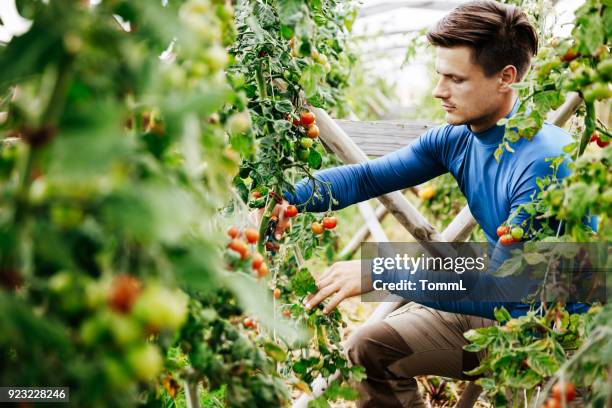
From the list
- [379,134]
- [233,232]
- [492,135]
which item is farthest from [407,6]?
[233,232]

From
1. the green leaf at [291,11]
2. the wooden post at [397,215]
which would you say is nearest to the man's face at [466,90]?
the wooden post at [397,215]

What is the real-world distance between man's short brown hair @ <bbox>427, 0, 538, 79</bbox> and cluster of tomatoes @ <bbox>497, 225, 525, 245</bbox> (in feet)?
1.67

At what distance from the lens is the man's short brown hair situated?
5.29 feet

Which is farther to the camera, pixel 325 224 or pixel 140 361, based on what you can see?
pixel 325 224

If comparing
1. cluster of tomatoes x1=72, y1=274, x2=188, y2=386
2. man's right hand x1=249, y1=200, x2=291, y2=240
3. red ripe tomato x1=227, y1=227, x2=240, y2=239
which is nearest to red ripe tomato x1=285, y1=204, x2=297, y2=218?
man's right hand x1=249, y1=200, x2=291, y2=240

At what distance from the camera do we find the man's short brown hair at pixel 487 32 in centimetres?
161

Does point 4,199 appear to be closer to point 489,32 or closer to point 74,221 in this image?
Answer: point 74,221

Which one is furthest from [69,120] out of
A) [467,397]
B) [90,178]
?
[467,397]

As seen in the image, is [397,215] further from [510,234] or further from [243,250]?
[243,250]

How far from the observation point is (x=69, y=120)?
503mm

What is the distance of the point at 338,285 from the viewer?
143 cm

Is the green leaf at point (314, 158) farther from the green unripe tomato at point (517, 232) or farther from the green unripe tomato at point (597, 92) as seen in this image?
the green unripe tomato at point (597, 92)

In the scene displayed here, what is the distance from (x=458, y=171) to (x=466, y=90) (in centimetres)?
28

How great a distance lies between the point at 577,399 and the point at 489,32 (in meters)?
1.01
